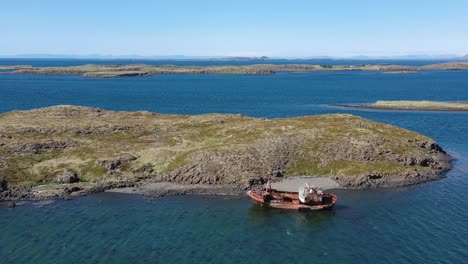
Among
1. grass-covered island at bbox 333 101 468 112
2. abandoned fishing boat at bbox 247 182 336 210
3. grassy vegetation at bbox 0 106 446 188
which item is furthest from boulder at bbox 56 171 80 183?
grass-covered island at bbox 333 101 468 112

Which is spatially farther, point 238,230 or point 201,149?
point 201,149

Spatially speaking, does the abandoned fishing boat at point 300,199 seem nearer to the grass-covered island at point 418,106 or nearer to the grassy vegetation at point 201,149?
the grassy vegetation at point 201,149

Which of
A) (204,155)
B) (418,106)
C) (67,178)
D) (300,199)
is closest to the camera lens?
(300,199)

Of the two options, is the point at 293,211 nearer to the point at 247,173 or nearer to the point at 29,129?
the point at 247,173

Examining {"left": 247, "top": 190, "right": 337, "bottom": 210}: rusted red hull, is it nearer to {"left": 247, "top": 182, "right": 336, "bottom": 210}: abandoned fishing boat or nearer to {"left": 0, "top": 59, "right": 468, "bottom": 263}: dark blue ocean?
{"left": 247, "top": 182, "right": 336, "bottom": 210}: abandoned fishing boat

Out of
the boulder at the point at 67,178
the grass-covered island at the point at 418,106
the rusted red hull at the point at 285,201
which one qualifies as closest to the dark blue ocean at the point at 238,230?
the rusted red hull at the point at 285,201

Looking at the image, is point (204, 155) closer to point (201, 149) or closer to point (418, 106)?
point (201, 149)

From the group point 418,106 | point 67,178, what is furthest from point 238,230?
point 418,106
